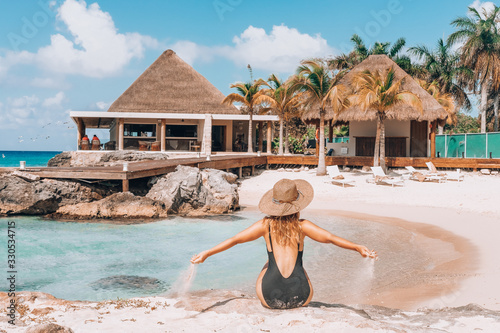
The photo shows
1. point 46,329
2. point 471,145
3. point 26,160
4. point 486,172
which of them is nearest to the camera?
point 46,329

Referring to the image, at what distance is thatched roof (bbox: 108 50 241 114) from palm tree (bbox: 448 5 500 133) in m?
16.9

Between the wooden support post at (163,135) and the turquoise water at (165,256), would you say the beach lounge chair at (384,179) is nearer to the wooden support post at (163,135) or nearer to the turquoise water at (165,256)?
the turquoise water at (165,256)

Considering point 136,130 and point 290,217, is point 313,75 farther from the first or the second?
point 290,217

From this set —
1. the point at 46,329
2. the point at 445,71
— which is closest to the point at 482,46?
the point at 445,71

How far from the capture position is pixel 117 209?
11852 millimetres

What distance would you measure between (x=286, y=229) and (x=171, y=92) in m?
25.0

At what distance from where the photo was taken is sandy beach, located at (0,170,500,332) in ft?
11.1

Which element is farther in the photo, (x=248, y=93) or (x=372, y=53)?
(x=372, y=53)

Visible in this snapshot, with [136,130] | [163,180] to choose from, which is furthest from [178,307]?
[136,130]

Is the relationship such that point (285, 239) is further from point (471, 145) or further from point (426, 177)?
point (471, 145)

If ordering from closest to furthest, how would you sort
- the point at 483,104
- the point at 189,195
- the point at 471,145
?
the point at 189,195 → the point at 471,145 → the point at 483,104

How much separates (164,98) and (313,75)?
1220cm

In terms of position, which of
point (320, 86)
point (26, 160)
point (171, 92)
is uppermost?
point (171, 92)

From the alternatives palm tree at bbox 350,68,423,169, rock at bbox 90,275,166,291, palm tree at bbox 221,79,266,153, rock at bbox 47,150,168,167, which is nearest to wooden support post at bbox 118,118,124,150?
rock at bbox 47,150,168,167
